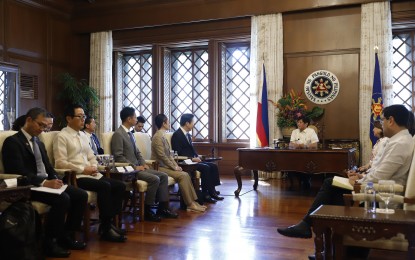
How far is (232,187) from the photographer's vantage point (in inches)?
262

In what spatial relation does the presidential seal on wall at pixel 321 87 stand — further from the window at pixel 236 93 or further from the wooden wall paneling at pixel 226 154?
the wooden wall paneling at pixel 226 154

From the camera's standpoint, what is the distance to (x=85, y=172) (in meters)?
3.68

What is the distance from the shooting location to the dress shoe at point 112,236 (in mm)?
3450

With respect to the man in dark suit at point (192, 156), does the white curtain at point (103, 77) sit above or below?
above

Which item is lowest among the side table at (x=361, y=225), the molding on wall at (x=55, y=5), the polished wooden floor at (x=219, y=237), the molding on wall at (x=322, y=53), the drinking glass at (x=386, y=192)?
the polished wooden floor at (x=219, y=237)

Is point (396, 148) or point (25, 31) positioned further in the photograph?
point (25, 31)

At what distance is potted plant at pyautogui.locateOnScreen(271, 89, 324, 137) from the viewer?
719cm

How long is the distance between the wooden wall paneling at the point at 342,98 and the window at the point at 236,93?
4.27ft

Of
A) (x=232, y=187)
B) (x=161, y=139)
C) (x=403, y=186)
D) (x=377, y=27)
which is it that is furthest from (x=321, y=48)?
(x=403, y=186)

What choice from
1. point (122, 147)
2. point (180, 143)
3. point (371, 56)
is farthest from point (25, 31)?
point (371, 56)

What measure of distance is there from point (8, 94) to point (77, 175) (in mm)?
4804

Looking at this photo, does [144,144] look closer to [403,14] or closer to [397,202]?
Answer: [397,202]

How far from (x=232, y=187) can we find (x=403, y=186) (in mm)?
4059

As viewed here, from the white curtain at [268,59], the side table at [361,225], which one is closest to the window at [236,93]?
the white curtain at [268,59]
